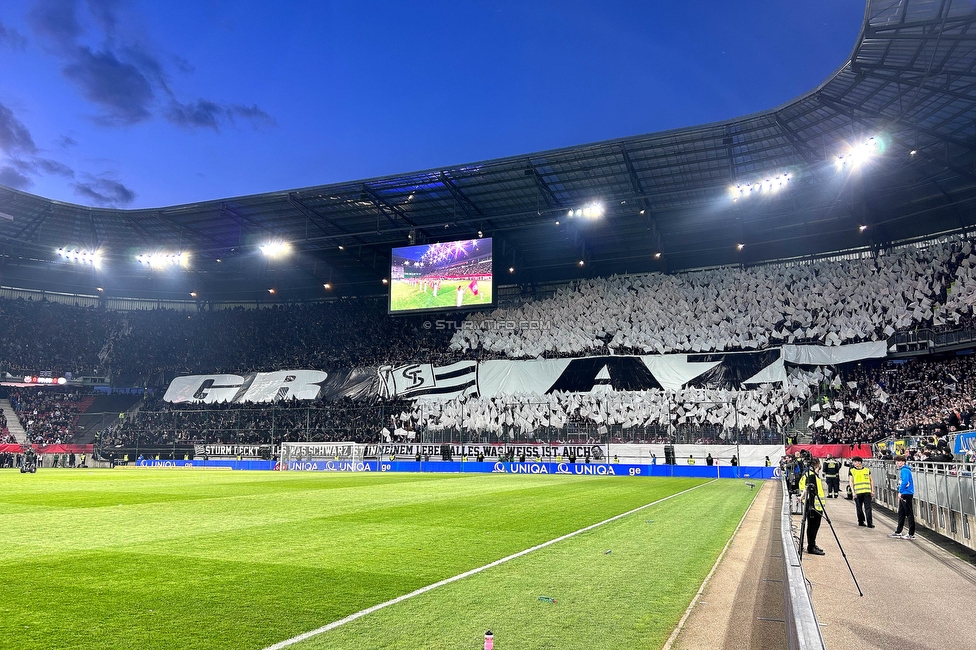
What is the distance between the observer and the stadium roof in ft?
104

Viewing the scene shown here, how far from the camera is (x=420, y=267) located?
4584 centimetres

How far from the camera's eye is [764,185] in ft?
129

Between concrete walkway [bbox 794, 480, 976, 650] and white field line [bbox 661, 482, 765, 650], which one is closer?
white field line [bbox 661, 482, 765, 650]

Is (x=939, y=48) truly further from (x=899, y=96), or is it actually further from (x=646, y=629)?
(x=646, y=629)

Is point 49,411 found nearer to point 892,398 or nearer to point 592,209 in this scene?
point 592,209

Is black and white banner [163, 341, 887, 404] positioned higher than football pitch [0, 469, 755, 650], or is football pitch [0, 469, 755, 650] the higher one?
black and white banner [163, 341, 887, 404]

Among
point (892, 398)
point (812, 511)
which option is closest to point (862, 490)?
point (812, 511)

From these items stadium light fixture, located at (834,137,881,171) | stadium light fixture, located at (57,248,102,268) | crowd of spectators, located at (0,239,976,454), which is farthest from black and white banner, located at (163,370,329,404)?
stadium light fixture, located at (834,137,881,171)

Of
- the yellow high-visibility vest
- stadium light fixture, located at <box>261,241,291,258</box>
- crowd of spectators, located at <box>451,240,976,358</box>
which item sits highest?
stadium light fixture, located at <box>261,241,291,258</box>

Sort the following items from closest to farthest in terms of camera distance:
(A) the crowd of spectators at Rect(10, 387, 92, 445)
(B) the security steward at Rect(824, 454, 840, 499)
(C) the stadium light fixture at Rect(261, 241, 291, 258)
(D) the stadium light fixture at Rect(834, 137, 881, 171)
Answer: (B) the security steward at Rect(824, 454, 840, 499)
(D) the stadium light fixture at Rect(834, 137, 881, 171)
(C) the stadium light fixture at Rect(261, 241, 291, 258)
(A) the crowd of spectators at Rect(10, 387, 92, 445)

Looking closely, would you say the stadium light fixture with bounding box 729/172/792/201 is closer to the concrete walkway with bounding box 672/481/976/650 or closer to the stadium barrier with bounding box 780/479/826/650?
the concrete walkway with bounding box 672/481/976/650

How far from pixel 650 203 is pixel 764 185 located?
→ 836 centimetres

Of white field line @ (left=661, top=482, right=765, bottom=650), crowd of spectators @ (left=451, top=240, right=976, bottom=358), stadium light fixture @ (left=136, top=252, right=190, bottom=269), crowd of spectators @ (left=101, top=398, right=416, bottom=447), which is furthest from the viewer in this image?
stadium light fixture @ (left=136, top=252, right=190, bottom=269)

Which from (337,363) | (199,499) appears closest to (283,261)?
(337,363)
